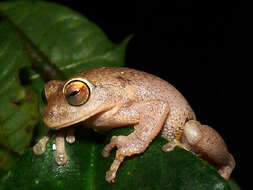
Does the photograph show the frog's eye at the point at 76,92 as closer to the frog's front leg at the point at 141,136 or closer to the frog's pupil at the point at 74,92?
the frog's pupil at the point at 74,92

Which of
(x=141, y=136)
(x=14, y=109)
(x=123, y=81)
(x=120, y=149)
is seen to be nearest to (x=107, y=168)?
(x=120, y=149)

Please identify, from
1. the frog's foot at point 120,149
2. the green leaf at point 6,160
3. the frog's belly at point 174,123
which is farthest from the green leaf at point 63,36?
the frog's foot at point 120,149

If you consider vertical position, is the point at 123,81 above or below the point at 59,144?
above

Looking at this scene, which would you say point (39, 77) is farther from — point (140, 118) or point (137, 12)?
point (137, 12)

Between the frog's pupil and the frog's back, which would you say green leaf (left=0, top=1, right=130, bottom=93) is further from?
the frog's pupil

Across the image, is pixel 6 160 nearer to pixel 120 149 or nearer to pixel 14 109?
pixel 14 109

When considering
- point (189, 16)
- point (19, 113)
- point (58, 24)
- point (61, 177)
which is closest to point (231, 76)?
point (189, 16)
